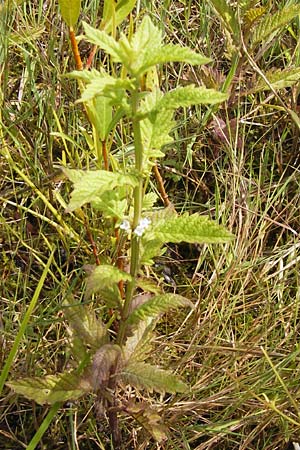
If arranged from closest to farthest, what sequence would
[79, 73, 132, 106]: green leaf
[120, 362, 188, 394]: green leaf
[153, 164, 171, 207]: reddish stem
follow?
[79, 73, 132, 106]: green leaf → [120, 362, 188, 394]: green leaf → [153, 164, 171, 207]: reddish stem

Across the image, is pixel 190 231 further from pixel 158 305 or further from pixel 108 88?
pixel 108 88

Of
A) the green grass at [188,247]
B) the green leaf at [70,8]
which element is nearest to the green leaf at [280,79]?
the green grass at [188,247]

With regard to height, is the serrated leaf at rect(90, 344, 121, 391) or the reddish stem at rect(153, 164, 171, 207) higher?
the reddish stem at rect(153, 164, 171, 207)

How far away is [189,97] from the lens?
3.43ft

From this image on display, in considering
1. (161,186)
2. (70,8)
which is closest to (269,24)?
(161,186)

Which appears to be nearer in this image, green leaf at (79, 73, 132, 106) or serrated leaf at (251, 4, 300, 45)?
green leaf at (79, 73, 132, 106)

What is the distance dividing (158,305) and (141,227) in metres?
0.14

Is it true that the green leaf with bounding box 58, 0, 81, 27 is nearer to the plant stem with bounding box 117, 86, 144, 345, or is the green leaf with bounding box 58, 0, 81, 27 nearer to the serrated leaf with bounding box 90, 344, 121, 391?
the plant stem with bounding box 117, 86, 144, 345

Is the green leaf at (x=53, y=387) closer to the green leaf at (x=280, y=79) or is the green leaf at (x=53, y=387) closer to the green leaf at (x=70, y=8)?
the green leaf at (x=70, y=8)

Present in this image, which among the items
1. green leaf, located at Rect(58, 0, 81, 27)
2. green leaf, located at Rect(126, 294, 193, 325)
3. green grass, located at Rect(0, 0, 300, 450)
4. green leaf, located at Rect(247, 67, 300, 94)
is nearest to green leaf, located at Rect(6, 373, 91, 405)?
green grass, located at Rect(0, 0, 300, 450)

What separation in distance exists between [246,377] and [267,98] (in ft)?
2.32

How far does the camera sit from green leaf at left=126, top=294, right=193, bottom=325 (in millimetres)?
1184

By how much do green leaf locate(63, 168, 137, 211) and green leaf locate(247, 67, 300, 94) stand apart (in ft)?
2.44

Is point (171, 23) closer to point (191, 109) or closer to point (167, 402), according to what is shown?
point (191, 109)
